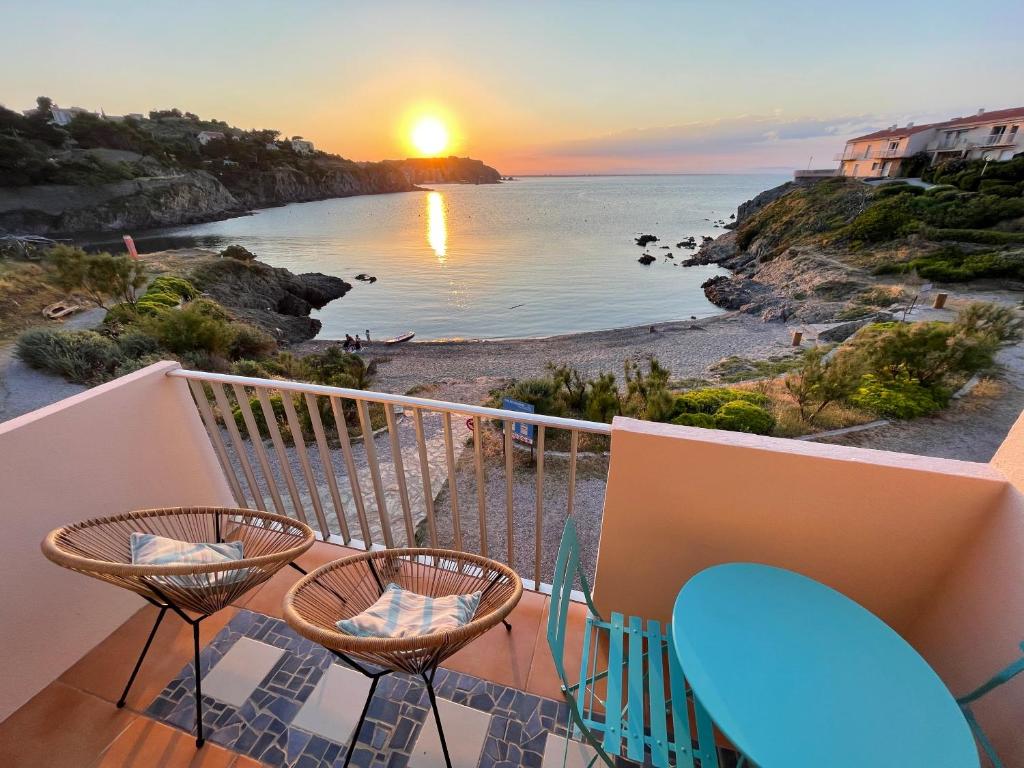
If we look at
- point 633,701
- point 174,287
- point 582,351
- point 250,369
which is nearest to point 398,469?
point 633,701

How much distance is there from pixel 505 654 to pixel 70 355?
32.1 ft

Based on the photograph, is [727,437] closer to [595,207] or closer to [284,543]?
[284,543]

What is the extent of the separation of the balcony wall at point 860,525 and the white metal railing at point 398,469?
29cm

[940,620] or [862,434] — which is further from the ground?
[940,620]

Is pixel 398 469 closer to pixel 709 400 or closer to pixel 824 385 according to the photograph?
pixel 709 400

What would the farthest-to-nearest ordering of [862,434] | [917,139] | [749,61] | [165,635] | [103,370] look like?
1. [917,139]
2. [749,61]
3. [103,370]
4. [862,434]
5. [165,635]

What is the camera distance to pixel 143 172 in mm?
35812

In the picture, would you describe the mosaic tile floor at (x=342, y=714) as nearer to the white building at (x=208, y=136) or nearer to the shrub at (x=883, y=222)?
the shrub at (x=883, y=222)

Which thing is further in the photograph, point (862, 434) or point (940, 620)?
point (862, 434)

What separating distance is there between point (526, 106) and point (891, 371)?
22.5 metres

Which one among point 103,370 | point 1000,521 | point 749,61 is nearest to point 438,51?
point 749,61

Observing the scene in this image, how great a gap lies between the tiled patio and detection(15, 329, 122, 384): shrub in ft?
26.4

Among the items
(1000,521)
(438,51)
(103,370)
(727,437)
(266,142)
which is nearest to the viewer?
(1000,521)

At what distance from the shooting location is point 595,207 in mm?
66250
